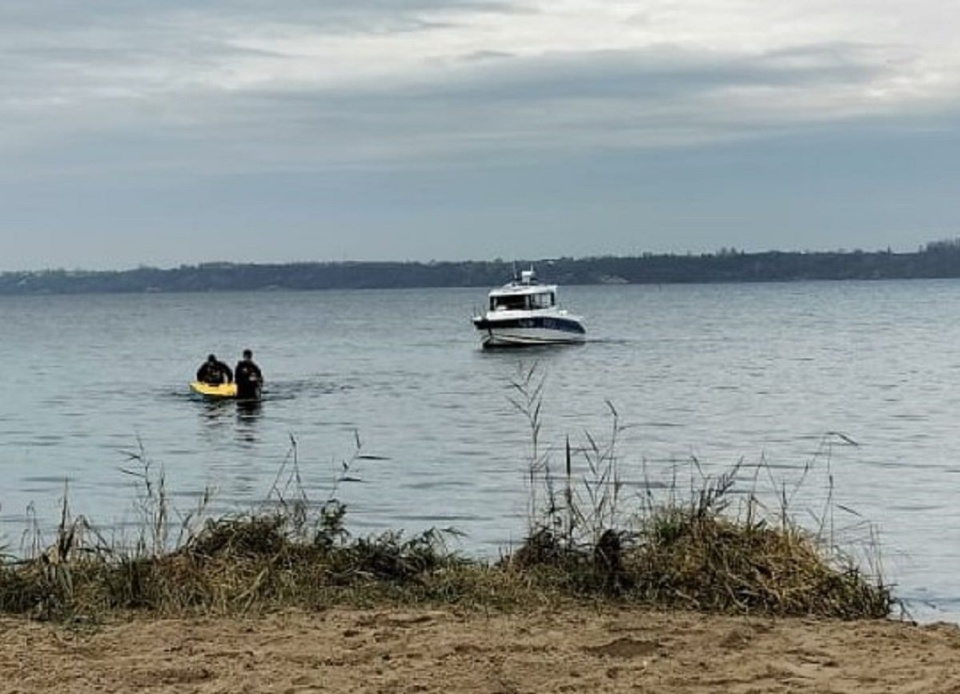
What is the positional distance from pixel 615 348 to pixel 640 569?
6458cm

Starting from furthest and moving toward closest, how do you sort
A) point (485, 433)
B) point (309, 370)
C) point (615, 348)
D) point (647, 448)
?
point (615, 348), point (309, 370), point (485, 433), point (647, 448)

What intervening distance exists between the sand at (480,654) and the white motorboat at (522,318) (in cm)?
5733

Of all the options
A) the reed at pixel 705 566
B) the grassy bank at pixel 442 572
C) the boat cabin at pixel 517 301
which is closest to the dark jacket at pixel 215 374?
the boat cabin at pixel 517 301

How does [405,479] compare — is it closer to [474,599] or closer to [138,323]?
[474,599]

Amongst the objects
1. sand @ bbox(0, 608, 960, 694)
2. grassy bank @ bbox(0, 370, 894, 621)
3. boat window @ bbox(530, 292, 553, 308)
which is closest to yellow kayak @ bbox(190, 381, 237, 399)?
boat window @ bbox(530, 292, 553, 308)

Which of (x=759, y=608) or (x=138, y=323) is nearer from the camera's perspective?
(x=759, y=608)

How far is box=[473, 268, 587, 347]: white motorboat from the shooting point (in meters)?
66.4

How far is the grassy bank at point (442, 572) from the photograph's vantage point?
9.32 metres

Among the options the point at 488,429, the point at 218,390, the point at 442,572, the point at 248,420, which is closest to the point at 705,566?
the point at 442,572

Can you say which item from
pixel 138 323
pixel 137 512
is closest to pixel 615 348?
pixel 137 512

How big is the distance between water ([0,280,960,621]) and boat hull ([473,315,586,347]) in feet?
2.22

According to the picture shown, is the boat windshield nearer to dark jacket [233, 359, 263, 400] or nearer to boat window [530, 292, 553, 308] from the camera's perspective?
boat window [530, 292, 553, 308]

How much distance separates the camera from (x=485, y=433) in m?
32.6

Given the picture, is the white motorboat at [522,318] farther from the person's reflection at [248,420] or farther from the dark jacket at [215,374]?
the person's reflection at [248,420]
